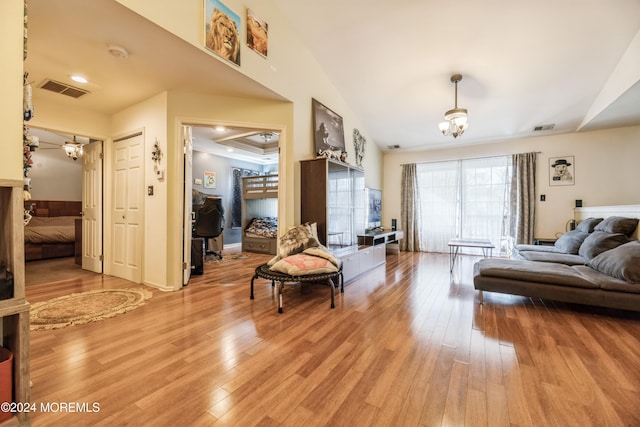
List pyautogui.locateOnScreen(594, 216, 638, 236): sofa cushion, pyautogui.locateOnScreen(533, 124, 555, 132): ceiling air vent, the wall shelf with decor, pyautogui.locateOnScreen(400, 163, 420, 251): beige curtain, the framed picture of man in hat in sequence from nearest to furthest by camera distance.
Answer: the wall shelf with decor < pyautogui.locateOnScreen(594, 216, 638, 236): sofa cushion < pyautogui.locateOnScreen(533, 124, 555, 132): ceiling air vent < the framed picture of man in hat < pyautogui.locateOnScreen(400, 163, 420, 251): beige curtain

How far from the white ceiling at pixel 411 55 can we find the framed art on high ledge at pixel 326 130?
0.67m

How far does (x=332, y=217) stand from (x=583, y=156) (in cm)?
542

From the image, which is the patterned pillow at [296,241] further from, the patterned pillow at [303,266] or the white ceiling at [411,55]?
the white ceiling at [411,55]

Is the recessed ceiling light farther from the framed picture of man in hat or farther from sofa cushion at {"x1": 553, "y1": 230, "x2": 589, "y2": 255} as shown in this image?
the framed picture of man in hat

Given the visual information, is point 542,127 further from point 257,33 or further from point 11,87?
point 11,87

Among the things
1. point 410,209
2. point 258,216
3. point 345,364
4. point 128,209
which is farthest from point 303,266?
point 410,209

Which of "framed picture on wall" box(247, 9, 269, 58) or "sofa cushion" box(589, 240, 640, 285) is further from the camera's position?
"framed picture on wall" box(247, 9, 269, 58)

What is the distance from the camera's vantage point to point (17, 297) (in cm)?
117

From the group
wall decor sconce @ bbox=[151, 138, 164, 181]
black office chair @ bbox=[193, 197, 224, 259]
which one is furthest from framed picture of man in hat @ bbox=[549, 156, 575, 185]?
wall decor sconce @ bbox=[151, 138, 164, 181]

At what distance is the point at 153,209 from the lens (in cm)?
329

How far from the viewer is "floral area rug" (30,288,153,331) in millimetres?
2260

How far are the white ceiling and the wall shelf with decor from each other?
1518 mm

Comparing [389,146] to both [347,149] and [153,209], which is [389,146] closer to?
[347,149]

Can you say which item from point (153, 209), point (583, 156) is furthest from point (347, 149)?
point (583, 156)
